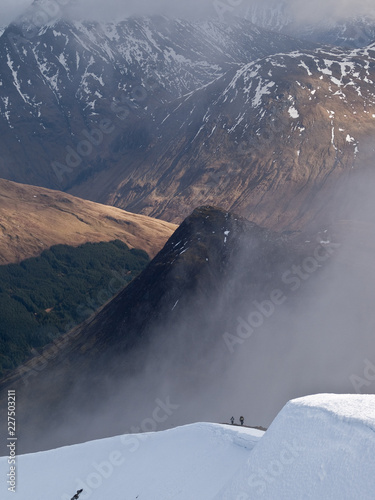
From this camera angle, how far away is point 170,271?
84.6m

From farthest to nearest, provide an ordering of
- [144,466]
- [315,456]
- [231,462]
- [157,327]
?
[157,327] → [144,466] → [231,462] → [315,456]

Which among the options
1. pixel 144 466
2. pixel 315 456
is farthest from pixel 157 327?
pixel 315 456

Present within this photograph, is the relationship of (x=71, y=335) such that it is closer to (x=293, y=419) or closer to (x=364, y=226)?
(x=364, y=226)

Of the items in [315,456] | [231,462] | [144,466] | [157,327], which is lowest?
[157,327]

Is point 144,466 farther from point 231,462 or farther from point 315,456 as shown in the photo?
point 315,456

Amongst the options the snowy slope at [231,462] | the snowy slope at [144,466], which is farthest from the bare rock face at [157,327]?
the snowy slope at [231,462]

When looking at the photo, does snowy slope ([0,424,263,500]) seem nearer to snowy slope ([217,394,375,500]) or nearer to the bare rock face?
snowy slope ([217,394,375,500])

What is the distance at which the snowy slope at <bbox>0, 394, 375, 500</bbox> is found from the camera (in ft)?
74.2

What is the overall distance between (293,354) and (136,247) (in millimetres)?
117406

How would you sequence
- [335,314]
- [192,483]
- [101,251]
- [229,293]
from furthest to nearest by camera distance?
[101,251] < [229,293] < [335,314] < [192,483]

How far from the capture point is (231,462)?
2870 centimetres

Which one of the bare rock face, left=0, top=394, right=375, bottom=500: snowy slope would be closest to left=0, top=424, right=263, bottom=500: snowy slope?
left=0, top=394, right=375, bottom=500: snowy slope

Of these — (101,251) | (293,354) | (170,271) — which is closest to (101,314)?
(170,271)

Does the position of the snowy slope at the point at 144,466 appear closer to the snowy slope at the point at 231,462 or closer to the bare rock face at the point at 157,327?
the snowy slope at the point at 231,462
